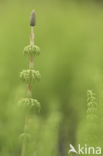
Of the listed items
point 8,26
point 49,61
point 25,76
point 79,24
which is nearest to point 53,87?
point 49,61

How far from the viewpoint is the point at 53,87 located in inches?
69.2

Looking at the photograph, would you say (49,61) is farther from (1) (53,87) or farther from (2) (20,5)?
(2) (20,5)

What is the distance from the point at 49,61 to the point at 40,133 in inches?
40.6

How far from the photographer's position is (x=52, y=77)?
71.7 inches

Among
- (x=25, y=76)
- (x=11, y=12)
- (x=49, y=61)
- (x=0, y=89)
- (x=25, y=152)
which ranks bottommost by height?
(x=25, y=152)

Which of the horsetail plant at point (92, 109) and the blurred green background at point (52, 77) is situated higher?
the blurred green background at point (52, 77)

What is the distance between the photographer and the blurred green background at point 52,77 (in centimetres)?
83

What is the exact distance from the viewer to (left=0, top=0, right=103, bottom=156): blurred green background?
0.83 m
